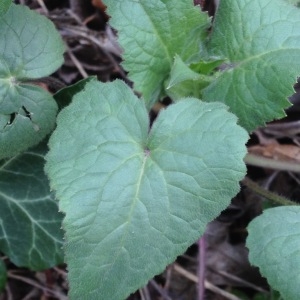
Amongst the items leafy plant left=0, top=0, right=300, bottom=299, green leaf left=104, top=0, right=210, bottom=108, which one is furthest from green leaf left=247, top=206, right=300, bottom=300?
green leaf left=104, top=0, right=210, bottom=108

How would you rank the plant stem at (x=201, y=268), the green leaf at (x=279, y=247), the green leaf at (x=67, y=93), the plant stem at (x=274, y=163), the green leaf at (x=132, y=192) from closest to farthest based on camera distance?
the green leaf at (x=132, y=192) → the green leaf at (x=279, y=247) → the green leaf at (x=67, y=93) → the plant stem at (x=201, y=268) → the plant stem at (x=274, y=163)

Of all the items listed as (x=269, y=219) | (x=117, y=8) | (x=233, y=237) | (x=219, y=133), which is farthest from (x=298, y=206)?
(x=117, y=8)

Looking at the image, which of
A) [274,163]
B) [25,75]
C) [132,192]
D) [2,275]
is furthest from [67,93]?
[274,163]

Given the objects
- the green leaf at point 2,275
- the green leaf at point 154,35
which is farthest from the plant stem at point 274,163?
the green leaf at point 2,275

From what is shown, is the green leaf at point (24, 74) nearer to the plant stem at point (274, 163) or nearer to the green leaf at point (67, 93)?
the green leaf at point (67, 93)

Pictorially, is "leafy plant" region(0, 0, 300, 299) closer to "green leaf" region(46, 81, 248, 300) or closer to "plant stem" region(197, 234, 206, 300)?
"green leaf" region(46, 81, 248, 300)

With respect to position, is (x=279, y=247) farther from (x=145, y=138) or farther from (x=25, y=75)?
(x=25, y=75)

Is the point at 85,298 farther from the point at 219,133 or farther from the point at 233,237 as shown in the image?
the point at 233,237

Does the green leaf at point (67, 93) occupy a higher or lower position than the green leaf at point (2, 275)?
higher
